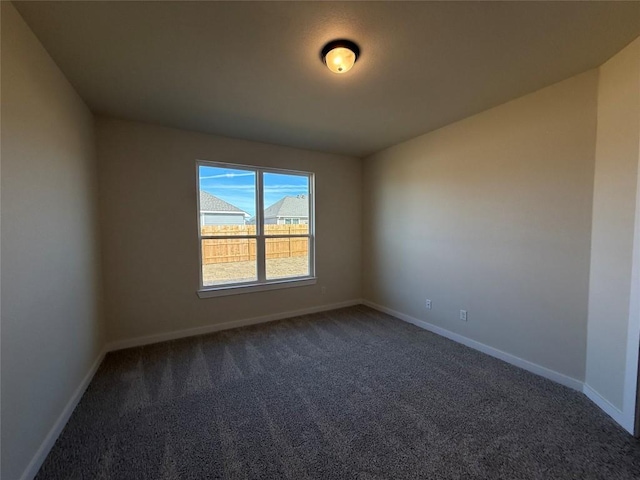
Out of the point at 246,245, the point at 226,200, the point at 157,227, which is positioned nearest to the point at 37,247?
the point at 157,227

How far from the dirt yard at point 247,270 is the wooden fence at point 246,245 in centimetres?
6

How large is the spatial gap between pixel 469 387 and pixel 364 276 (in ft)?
8.18

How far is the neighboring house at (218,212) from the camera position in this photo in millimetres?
3377

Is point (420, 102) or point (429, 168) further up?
point (420, 102)

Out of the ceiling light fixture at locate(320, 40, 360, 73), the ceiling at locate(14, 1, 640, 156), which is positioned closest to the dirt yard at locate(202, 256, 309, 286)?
the ceiling at locate(14, 1, 640, 156)

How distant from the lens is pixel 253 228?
3.71 m

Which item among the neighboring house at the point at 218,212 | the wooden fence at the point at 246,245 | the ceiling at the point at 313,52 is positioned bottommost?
the wooden fence at the point at 246,245

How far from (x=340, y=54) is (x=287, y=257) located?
2.78 m

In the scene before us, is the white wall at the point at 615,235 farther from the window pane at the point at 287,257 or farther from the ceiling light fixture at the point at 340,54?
the window pane at the point at 287,257

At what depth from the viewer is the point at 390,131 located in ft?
10.8

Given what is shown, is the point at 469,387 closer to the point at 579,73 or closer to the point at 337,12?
the point at 579,73

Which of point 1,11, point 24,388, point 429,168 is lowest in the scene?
point 24,388

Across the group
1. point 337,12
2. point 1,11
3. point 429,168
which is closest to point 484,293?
point 429,168

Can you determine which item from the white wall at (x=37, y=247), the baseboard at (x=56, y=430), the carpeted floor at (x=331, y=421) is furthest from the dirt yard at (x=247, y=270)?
the baseboard at (x=56, y=430)
